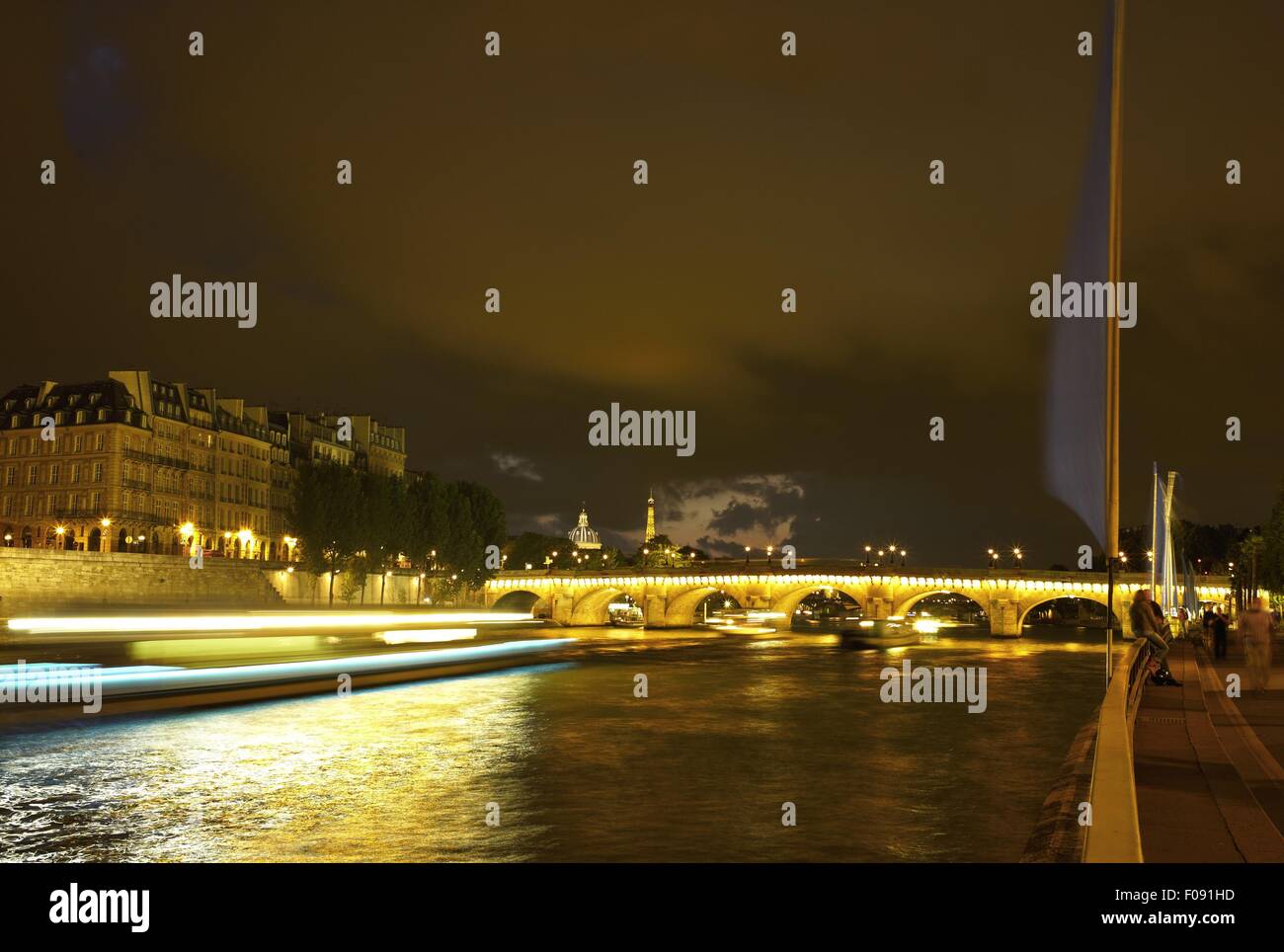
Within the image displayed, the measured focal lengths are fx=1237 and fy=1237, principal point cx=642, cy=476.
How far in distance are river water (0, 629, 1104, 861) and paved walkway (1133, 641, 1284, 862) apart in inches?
73.8

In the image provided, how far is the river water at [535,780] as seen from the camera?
45.3 feet

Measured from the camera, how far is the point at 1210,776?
1398 cm

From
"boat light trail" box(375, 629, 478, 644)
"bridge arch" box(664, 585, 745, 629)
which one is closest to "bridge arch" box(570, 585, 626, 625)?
"bridge arch" box(664, 585, 745, 629)

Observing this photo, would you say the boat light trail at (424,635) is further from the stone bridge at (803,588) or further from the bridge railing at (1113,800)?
the stone bridge at (803,588)

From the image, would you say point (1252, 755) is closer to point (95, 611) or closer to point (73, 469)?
point (95, 611)

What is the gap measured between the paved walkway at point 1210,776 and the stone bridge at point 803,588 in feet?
309

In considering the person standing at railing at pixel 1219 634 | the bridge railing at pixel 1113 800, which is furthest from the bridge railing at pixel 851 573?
the bridge railing at pixel 1113 800

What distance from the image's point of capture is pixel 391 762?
67.8ft

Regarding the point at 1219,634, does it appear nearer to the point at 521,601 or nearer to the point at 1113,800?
the point at 1113,800

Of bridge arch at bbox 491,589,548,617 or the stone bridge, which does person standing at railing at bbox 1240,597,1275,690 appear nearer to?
the stone bridge

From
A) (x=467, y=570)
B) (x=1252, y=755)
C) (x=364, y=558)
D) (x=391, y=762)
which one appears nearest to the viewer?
(x=1252, y=755)

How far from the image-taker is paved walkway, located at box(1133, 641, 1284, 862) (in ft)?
34.3
